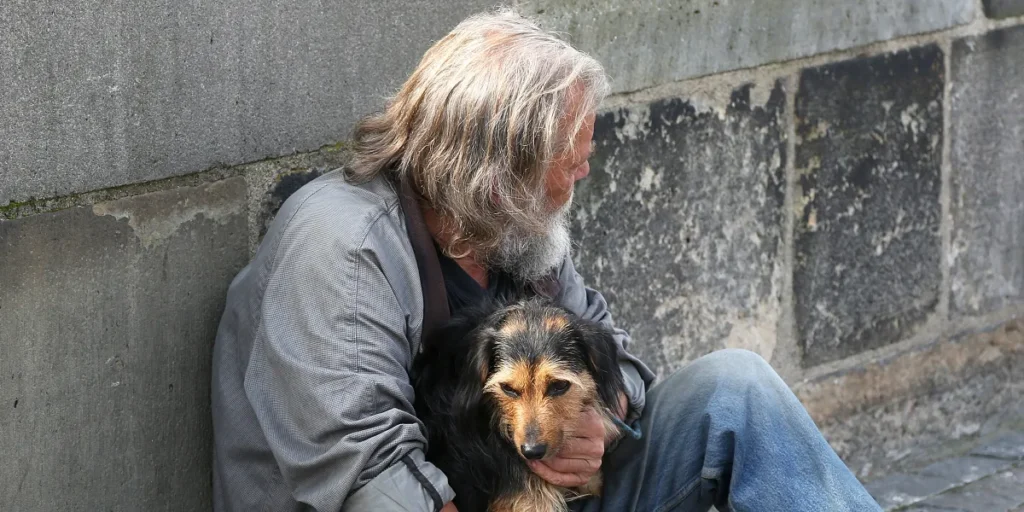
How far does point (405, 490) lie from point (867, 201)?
99.9 inches

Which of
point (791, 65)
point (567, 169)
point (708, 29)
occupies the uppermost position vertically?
point (708, 29)

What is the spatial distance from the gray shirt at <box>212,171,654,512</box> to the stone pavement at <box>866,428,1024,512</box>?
2.30 meters

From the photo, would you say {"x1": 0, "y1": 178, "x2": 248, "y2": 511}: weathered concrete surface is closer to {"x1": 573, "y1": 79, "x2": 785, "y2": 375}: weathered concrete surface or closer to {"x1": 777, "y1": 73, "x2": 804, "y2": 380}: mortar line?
{"x1": 573, "y1": 79, "x2": 785, "y2": 375}: weathered concrete surface

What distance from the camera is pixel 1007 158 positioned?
473 centimetres

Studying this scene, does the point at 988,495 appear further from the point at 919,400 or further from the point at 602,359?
the point at 602,359

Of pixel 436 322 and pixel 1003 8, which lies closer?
pixel 436 322

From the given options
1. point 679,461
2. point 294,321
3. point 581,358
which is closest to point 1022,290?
point 679,461

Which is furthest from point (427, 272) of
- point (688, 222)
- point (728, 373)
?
point (688, 222)

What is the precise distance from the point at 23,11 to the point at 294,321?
31.8 inches

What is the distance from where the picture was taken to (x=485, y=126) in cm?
257

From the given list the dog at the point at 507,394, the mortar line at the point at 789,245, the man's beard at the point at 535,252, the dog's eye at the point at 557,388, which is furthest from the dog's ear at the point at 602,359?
the mortar line at the point at 789,245

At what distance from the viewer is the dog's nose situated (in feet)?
7.72

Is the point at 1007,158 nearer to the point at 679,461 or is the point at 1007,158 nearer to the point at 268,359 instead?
the point at 679,461

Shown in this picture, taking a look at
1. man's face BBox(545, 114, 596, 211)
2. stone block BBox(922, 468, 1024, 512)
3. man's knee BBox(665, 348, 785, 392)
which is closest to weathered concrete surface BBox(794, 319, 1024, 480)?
stone block BBox(922, 468, 1024, 512)
